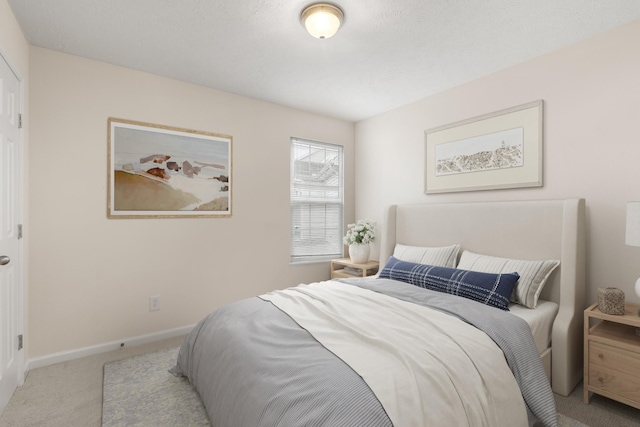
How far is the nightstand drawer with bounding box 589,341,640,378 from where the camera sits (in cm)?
184

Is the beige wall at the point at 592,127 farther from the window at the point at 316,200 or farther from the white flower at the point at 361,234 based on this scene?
the window at the point at 316,200

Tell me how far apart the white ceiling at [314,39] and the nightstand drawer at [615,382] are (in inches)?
84.4

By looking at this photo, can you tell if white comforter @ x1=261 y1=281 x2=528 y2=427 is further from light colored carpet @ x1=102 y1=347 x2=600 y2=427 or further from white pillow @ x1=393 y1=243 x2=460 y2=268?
white pillow @ x1=393 y1=243 x2=460 y2=268

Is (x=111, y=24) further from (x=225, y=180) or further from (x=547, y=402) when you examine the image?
(x=547, y=402)

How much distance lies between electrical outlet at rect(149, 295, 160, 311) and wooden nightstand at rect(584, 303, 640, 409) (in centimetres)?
334

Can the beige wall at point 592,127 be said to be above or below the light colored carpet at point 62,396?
above

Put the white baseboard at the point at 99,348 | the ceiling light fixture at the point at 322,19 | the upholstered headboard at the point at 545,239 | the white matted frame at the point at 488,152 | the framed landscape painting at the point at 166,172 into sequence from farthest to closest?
the framed landscape painting at the point at 166,172 < the white matted frame at the point at 488,152 < the white baseboard at the point at 99,348 < the upholstered headboard at the point at 545,239 < the ceiling light fixture at the point at 322,19

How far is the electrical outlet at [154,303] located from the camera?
2.96m

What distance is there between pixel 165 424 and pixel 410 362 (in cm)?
144

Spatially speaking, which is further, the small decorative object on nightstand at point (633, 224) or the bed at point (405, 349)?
the small decorative object on nightstand at point (633, 224)

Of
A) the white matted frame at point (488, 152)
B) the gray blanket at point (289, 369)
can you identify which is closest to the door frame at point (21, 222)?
the gray blanket at point (289, 369)

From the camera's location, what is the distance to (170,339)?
3.01 metres

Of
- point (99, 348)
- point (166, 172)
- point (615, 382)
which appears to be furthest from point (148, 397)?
point (615, 382)

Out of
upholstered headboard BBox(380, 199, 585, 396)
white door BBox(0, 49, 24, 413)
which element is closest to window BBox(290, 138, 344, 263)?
upholstered headboard BBox(380, 199, 585, 396)
